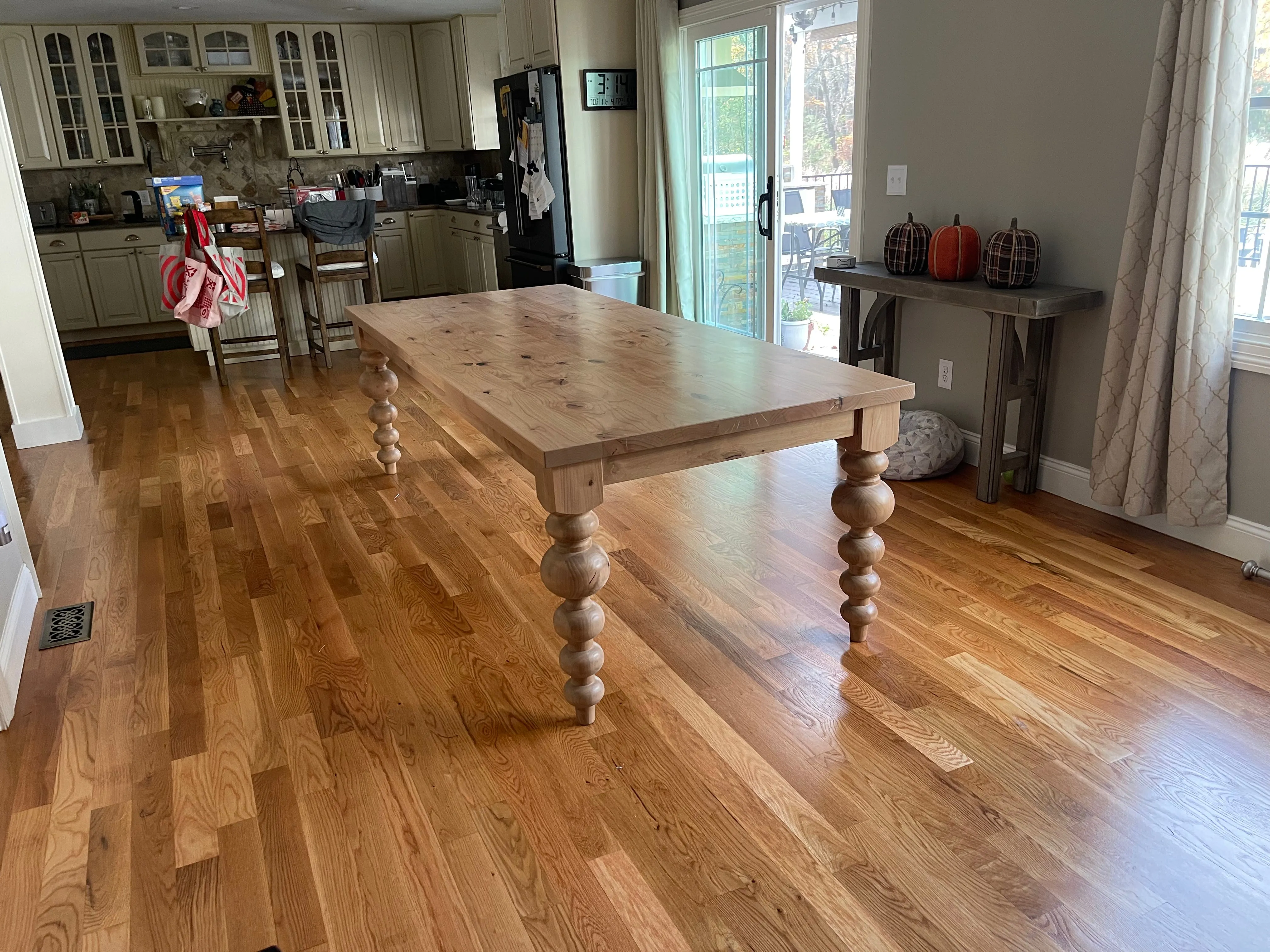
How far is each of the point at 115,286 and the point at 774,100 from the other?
5545 millimetres

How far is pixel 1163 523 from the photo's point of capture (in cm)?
296

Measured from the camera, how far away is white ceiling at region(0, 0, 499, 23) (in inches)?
252

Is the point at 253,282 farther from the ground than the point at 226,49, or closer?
closer

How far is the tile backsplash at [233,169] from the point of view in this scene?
7469 mm

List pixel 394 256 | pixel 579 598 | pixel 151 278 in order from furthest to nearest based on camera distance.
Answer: pixel 394 256
pixel 151 278
pixel 579 598

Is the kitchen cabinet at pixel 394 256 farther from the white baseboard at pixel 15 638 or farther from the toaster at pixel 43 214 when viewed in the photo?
the white baseboard at pixel 15 638

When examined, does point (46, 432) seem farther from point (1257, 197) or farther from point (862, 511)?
point (1257, 197)

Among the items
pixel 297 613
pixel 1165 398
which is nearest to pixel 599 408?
pixel 297 613

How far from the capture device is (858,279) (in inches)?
143

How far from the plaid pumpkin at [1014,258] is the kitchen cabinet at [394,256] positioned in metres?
5.89

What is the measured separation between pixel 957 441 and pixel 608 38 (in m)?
3.22

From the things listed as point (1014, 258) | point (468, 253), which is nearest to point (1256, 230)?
point (1014, 258)

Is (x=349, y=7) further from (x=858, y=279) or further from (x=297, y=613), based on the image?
(x=297, y=613)

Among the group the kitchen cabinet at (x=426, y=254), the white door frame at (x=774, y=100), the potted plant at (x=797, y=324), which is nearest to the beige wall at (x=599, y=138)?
the white door frame at (x=774, y=100)
